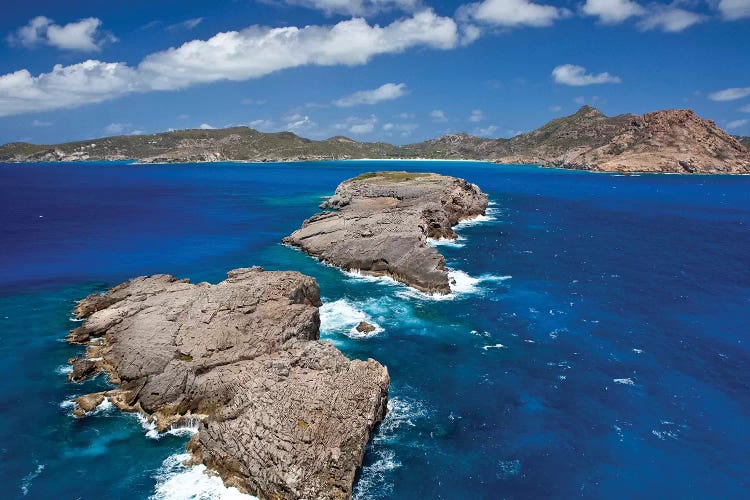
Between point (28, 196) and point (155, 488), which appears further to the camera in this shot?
point (28, 196)

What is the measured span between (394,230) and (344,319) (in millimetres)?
22741

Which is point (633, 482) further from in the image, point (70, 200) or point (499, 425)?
point (70, 200)

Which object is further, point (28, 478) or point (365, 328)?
point (365, 328)

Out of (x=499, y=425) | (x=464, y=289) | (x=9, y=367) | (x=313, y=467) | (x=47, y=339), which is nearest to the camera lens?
(x=313, y=467)

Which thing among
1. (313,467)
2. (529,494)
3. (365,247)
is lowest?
(529,494)

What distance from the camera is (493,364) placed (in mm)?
41062

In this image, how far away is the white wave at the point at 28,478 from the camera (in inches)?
1039

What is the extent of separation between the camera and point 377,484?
2717 centimetres

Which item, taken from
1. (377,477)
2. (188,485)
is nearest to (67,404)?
(188,485)

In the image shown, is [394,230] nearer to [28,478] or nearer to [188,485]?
[188,485]

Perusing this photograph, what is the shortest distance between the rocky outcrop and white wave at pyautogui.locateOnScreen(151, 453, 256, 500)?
53cm

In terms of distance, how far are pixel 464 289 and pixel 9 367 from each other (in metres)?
46.4

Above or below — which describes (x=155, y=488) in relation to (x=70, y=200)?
below

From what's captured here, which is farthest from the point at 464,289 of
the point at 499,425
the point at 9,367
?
the point at 9,367
